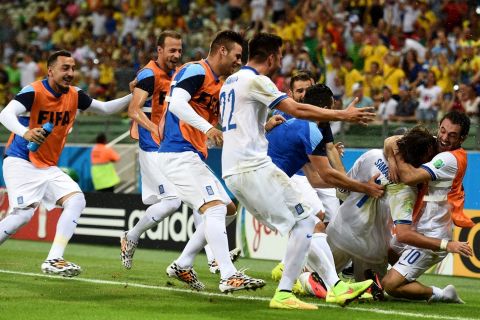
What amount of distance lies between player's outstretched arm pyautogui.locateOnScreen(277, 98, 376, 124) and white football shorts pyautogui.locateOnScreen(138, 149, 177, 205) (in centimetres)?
383

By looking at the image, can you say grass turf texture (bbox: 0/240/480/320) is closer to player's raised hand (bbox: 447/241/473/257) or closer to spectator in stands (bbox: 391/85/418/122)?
player's raised hand (bbox: 447/241/473/257)

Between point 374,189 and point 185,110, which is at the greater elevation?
point 185,110

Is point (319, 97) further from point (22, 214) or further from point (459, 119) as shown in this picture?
point (22, 214)

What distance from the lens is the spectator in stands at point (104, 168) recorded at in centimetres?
1802

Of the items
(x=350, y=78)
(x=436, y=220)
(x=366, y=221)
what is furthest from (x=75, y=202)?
(x=350, y=78)

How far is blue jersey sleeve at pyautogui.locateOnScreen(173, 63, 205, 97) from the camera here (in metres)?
9.31

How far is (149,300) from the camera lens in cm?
917

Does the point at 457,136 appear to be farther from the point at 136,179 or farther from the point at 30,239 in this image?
the point at 30,239

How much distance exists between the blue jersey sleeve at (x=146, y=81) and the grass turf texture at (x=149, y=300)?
2167 millimetres

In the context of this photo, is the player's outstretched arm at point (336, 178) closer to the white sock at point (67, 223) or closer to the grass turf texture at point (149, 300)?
the grass turf texture at point (149, 300)

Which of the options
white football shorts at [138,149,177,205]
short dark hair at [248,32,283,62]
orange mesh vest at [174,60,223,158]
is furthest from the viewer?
white football shorts at [138,149,177,205]

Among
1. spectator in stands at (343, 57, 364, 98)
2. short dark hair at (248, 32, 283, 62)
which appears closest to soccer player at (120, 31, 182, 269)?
short dark hair at (248, 32, 283, 62)

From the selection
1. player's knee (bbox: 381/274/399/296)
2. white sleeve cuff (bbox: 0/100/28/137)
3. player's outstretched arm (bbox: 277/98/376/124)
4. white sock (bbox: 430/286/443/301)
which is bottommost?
white sock (bbox: 430/286/443/301)

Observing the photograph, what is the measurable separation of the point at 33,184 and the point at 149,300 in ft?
7.99
